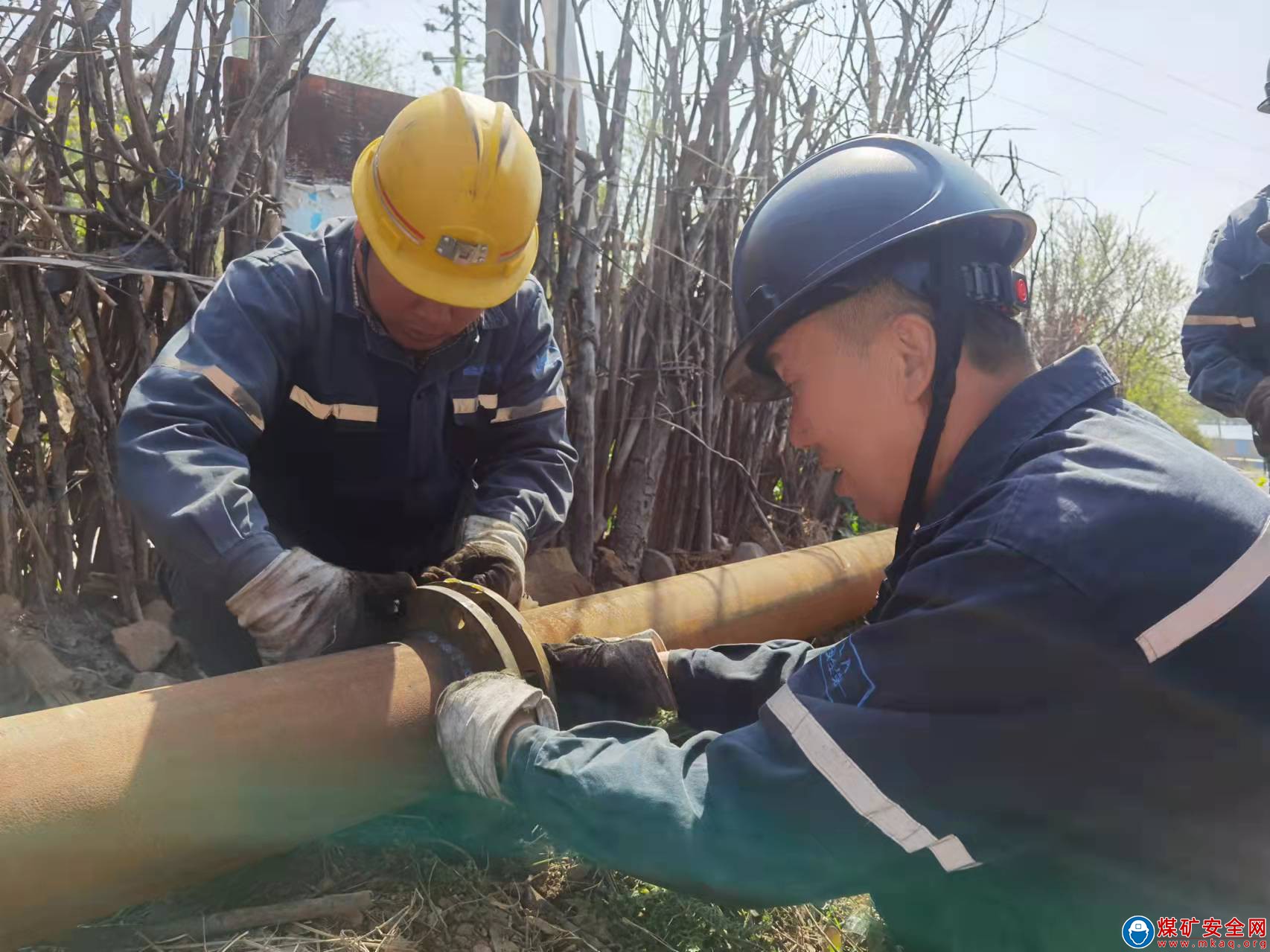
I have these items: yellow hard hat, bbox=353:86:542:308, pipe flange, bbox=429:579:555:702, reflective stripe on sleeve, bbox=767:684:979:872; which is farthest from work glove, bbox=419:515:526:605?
reflective stripe on sleeve, bbox=767:684:979:872

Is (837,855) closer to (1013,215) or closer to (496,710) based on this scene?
(496,710)

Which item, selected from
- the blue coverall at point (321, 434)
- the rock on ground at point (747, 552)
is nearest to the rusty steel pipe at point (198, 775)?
the blue coverall at point (321, 434)

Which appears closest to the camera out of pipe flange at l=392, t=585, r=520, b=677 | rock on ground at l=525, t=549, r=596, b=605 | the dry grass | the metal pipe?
the dry grass

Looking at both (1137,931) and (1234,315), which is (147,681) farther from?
(1234,315)

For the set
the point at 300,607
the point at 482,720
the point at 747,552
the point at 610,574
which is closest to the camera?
the point at 482,720

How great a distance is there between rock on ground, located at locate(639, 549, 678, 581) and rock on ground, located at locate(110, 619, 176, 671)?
229cm

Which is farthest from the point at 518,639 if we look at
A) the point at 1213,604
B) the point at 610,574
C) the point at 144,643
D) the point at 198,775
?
the point at 610,574

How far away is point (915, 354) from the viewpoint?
181 cm

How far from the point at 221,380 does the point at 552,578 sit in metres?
1.90

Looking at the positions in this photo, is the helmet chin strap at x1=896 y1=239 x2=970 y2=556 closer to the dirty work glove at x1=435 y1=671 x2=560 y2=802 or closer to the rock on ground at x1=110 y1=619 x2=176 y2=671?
the dirty work glove at x1=435 y1=671 x2=560 y2=802

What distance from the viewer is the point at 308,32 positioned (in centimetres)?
341

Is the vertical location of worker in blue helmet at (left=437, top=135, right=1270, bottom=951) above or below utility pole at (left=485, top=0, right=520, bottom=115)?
below

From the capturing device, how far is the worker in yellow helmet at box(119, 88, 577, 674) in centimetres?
232

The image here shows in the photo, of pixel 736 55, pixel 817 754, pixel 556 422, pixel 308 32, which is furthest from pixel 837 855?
pixel 736 55
